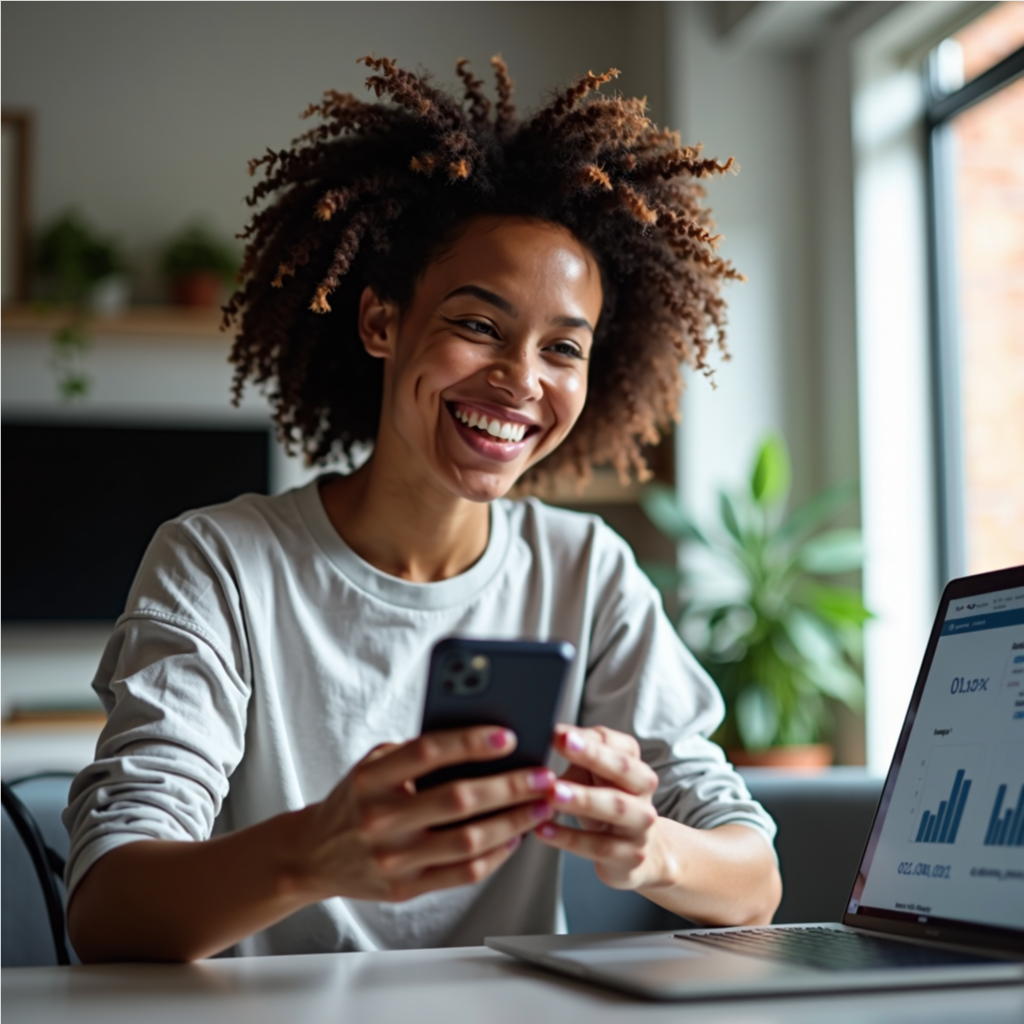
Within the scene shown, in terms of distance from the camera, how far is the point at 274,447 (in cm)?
400

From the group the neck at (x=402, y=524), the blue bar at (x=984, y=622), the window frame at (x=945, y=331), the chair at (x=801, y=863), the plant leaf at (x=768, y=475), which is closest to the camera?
the blue bar at (x=984, y=622)

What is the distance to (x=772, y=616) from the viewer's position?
128 inches

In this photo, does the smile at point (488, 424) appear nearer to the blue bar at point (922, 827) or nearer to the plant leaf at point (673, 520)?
the blue bar at point (922, 827)

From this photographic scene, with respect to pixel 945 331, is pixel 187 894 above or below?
below

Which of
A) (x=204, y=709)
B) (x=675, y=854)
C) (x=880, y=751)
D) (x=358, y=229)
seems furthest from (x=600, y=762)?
(x=880, y=751)

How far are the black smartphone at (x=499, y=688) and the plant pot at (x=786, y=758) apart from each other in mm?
2557

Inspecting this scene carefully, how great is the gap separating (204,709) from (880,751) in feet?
8.78

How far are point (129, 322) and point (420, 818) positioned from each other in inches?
135

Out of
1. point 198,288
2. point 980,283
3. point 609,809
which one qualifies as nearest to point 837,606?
point 980,283

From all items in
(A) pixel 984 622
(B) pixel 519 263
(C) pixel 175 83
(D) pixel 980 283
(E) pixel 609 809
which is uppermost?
(C) pixel 175 83

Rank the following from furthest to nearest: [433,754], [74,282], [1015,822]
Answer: [74,282]
[1015,822]
[433,754]

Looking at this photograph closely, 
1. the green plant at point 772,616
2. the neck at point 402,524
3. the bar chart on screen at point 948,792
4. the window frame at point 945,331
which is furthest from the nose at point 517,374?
the window frame at point 945,331

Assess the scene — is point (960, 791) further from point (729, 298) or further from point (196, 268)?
point (196, 268)

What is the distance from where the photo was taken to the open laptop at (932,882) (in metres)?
0.73
